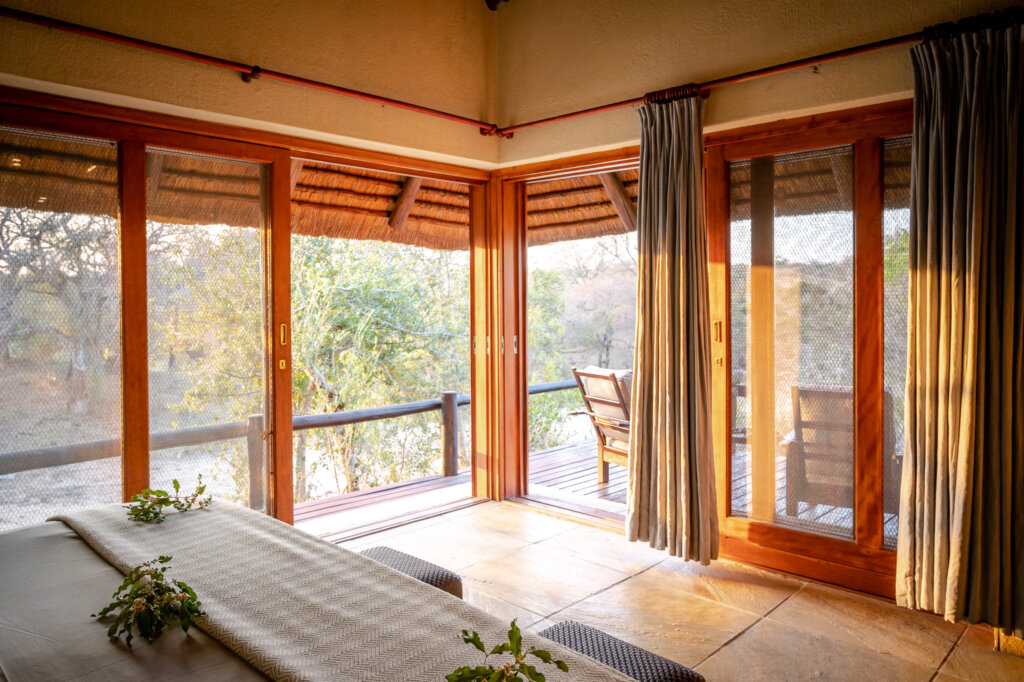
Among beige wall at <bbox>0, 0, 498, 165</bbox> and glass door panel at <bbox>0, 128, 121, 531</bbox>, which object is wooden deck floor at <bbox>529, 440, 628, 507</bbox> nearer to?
beige wall at <bbox>0, 0, 498, 165</bbox>

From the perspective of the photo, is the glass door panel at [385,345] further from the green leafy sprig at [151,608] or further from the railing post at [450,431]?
the green leafy sprig at [151,608]

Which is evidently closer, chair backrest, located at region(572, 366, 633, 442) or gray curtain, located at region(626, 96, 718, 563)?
gray curtain, located at region(626, 96, 718, 563)

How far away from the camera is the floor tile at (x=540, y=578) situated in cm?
302

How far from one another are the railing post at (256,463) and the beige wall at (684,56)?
82.1 inches

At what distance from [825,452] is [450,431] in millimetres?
3364

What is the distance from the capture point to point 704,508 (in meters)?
3.20

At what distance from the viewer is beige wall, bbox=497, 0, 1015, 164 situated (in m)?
2.76

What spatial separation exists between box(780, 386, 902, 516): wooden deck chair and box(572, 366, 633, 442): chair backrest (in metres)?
1.58

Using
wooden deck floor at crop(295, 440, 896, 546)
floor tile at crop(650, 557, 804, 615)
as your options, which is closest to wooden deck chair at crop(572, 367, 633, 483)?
wooden deck floor at crop(295, 440, 896, 546)

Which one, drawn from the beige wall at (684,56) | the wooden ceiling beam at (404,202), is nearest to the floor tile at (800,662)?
the beige wall at (684,56)

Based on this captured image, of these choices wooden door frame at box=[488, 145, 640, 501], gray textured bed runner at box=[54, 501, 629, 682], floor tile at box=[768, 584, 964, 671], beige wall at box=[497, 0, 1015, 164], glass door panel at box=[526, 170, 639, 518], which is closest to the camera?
gray textured bed runner at box=[54, 501, 629, 682]

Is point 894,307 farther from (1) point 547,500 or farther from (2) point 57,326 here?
(2) point 57,326

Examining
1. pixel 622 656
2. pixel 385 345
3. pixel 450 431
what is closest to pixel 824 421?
pixel 622 656

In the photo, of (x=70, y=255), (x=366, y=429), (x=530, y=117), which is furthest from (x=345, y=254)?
(x=70, y=255)
